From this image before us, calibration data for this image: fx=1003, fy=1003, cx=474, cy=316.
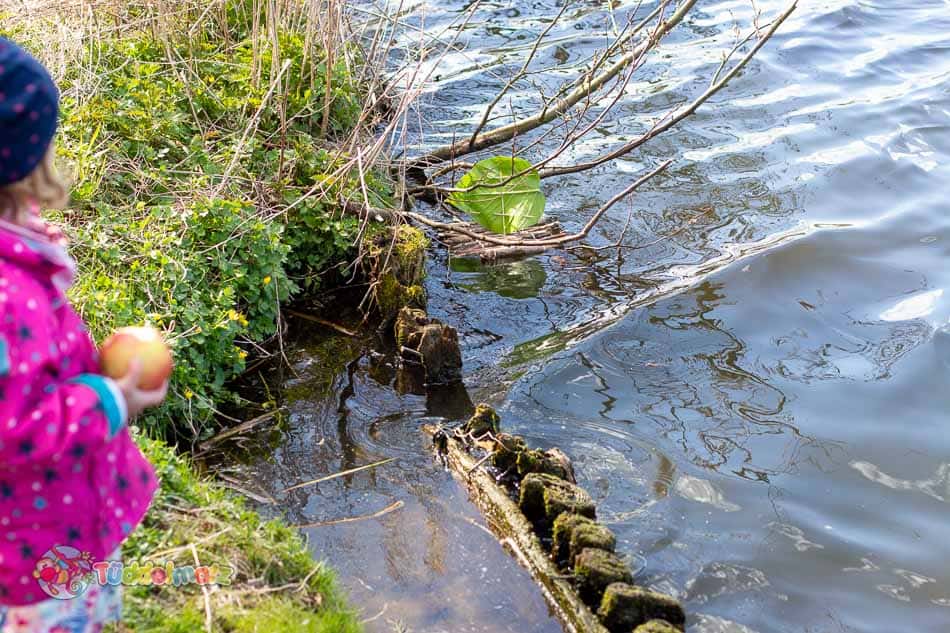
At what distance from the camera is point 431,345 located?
619 centimetres

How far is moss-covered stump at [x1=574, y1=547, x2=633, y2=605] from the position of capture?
423cm

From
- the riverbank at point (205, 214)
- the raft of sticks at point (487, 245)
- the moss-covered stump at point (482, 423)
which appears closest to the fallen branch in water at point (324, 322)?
the riverbank at point (205, 214)

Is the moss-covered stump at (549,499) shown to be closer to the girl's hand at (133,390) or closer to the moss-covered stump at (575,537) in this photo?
the moss-covered stump at (575,537)

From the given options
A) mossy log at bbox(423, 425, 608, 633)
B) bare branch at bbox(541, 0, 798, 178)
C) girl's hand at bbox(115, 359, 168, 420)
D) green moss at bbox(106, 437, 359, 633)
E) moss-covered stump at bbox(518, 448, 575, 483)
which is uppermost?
girl's hand at bbox(115, 359, 168, 420)

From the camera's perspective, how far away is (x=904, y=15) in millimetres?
12750

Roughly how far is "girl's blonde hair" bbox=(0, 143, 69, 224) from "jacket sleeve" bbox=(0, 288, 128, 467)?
26 cm

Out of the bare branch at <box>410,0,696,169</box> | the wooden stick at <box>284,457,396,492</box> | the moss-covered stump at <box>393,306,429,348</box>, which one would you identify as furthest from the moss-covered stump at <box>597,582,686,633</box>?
the bare branch at <box>410,0,696,169</box>

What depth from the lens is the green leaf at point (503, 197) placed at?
25.1 feet

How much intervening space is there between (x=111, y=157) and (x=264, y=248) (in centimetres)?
125

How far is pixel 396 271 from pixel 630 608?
3283 mm

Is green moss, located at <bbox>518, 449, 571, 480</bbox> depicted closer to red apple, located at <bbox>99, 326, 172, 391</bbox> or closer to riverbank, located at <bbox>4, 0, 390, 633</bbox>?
riverbank, located at <bbox>4, 0, 390, 633</bbox>

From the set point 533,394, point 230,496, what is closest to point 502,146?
point 533,394

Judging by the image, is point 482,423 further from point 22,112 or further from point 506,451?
point 22,112

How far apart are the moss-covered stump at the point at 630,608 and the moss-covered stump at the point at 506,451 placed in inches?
41.7
